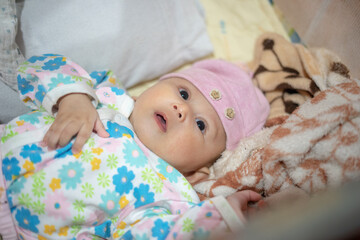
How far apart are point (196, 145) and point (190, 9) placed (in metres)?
0.72

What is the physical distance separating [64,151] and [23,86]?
30 cm

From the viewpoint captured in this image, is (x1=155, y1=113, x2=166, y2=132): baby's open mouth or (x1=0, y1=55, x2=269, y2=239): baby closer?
(x1=0, y1=55, x2=269, y2=239): baby

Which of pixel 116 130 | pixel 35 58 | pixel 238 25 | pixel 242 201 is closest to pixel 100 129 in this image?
pixel 116 130

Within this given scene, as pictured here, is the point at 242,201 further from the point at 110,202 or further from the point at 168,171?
the point at 110,202

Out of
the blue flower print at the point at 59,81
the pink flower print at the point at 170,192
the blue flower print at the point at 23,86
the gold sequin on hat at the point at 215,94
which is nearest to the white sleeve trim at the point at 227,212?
the pink flower print at the point at 170,192

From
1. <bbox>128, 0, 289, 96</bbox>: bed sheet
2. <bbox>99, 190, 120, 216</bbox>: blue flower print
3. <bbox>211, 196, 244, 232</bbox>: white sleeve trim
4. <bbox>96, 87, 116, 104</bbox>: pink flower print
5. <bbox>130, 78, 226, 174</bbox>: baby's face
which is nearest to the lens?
<bbox>211, 196, 244, 232</bbox>: white sleeve trim

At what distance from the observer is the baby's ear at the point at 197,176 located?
112 centimetres

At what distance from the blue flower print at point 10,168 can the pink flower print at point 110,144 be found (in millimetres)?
233

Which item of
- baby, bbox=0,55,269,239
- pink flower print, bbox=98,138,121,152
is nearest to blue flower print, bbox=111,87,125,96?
baby, bbox=0,55,269,239

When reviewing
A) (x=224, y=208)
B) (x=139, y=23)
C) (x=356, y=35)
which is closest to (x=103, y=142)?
(x=224, y=208)

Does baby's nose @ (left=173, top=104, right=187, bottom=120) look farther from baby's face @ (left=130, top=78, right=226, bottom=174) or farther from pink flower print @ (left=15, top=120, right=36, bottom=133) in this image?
pink flower print @ (left=15, top=120, right=36, bottom=133)

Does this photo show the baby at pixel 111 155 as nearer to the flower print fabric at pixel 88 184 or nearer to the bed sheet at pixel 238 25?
the flower print fabric at pixel 88 184

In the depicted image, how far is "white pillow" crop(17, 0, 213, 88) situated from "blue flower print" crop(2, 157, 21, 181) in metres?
0.44

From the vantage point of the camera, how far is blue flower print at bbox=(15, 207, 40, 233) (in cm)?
84
